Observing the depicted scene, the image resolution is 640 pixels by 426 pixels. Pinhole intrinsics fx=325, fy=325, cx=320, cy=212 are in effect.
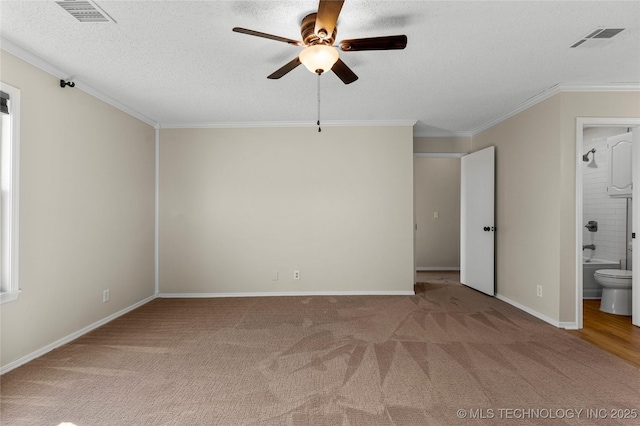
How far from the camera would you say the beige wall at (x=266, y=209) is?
479 centimetres

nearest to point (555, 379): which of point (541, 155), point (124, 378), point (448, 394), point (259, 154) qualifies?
point (448, 394)

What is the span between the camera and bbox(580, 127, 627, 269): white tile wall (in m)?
4.61

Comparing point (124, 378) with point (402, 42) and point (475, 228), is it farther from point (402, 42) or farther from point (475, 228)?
point (475, 228)

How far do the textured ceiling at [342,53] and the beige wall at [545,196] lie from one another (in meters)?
0.25

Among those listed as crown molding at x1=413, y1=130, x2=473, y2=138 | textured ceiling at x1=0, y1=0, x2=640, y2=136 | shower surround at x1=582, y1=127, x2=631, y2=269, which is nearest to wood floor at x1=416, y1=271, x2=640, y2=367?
shower surround at x1=582, y1=127, x2=631, y2=269

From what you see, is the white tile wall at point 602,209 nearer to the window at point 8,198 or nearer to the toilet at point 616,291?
the toilet at point 616,291

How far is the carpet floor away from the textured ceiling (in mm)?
2542

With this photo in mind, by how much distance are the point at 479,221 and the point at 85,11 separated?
500 centimetres

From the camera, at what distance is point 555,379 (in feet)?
7.88

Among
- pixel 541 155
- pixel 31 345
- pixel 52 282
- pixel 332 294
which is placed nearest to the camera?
pixel 31 345

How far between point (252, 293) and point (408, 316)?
2257 mm

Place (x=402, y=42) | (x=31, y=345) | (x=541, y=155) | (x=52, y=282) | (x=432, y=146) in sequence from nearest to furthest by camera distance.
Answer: (x=402, y=42) < (x=31, y=345) < (x=52, y=282) < (x=541, y=155) < (x=432, y=146)

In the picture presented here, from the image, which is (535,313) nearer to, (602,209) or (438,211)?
(602,209)

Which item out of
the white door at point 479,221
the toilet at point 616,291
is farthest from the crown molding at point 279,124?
the toilet at point 616,291
